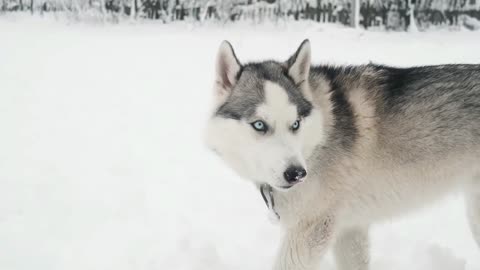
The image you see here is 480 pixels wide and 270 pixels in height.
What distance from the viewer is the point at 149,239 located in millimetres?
3756

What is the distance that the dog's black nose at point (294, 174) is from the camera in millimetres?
2479

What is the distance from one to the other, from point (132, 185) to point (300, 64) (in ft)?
8.06

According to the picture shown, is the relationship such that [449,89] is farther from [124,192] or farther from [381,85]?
[124,192]

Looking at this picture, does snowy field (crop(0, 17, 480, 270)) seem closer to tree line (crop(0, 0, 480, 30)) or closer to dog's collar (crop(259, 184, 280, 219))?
dog's collar (crop(259, 184, 280, 219))

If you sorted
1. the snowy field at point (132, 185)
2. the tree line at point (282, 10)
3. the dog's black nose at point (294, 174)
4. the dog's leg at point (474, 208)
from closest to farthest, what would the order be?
the dog's black nose at point (294, 174) → the dog's leg at point (474, 208) → the snowy field at point (132, 185) → the tree line at point (282, 10)

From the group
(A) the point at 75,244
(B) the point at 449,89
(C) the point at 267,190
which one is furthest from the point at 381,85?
(A) the point at 75,244

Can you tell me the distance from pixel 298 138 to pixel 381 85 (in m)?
0.77

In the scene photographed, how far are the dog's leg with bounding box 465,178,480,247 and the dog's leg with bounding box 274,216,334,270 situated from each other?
1072 mm

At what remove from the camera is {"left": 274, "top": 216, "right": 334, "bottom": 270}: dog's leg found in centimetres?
282

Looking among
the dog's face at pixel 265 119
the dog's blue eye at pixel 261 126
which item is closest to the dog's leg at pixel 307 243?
the dog's face at pixel 265 119

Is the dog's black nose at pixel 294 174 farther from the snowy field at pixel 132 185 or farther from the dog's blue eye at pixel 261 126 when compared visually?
the snowy field at pixel 132 185

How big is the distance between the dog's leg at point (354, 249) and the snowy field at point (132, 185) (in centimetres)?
22

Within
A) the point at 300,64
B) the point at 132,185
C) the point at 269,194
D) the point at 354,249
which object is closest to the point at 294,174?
the point at 269,194

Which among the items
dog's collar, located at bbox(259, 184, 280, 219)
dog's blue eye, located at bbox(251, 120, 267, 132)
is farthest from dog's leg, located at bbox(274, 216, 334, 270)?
dog's blue eye, located at bbox(251, 120, 267, 132)
